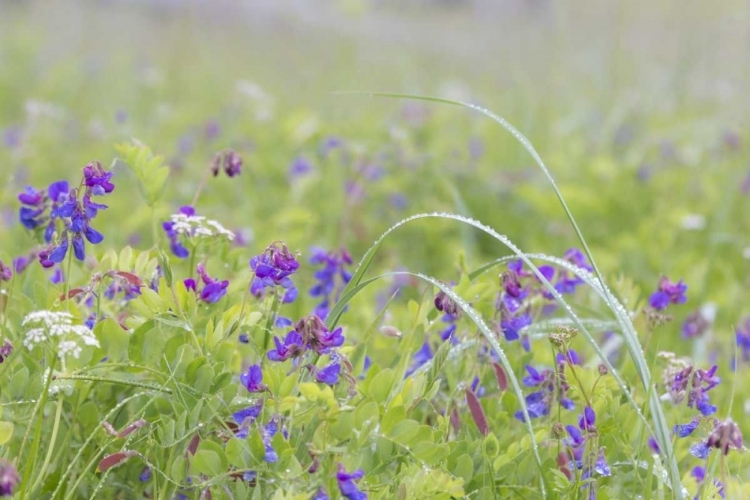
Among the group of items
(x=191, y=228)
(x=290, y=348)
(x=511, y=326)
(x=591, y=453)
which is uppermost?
(x=191, y=228)

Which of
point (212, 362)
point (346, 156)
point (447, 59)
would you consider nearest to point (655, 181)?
point (346, 156)

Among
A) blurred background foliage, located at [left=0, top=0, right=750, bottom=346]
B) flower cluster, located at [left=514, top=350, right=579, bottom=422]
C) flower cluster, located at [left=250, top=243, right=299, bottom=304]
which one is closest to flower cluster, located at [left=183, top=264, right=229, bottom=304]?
flower cluster, located at [left=250, top=243, right=299, bottom=304]

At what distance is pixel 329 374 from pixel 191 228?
440 mm

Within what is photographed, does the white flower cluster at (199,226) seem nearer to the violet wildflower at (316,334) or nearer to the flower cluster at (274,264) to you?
the flower cluster at (274,264)

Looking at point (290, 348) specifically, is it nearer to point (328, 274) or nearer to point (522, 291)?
point (522, 291)

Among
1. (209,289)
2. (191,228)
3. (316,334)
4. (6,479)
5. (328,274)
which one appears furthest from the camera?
(328,274)

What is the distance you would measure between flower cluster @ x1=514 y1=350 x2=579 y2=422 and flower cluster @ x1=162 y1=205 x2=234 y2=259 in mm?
558

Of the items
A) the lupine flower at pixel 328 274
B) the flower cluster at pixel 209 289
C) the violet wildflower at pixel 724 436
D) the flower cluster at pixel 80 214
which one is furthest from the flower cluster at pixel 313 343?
the lupine flower at pixel 328 274

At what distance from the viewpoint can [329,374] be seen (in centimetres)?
135

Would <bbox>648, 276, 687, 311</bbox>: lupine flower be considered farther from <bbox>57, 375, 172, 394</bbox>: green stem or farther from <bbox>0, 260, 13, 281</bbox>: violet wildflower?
<bbox>0, 260, 13, 281</bbox>: violet wildflower

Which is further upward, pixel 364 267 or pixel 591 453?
pixel 364 267

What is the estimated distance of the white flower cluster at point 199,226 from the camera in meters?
1.53

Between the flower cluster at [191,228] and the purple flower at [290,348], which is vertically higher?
the flower cluster at [191,228]

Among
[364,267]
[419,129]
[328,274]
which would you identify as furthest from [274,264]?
[419,129]
